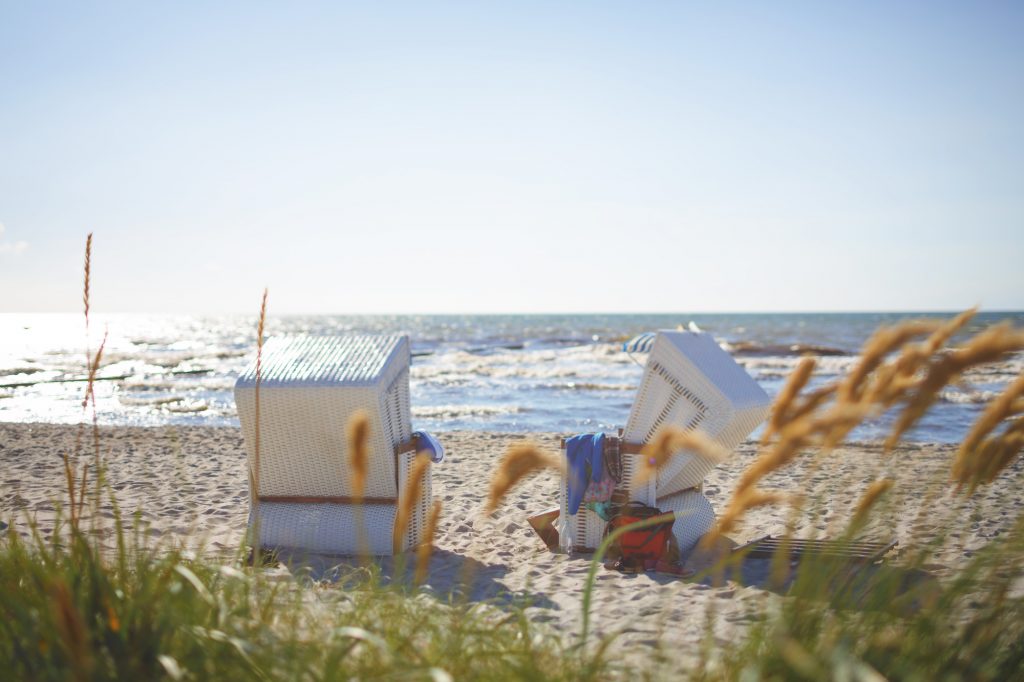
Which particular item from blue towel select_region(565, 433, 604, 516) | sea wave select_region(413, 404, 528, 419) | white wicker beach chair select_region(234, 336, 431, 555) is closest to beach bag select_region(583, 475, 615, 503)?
blue towel select_region(565, 433, 604, 516)

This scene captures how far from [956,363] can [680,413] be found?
3.40m

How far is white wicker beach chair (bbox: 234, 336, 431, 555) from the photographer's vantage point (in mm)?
4828

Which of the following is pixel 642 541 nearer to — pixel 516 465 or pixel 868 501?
pixel 868 501

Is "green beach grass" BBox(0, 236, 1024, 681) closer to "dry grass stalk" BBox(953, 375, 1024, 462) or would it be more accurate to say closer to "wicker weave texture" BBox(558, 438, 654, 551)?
"dry grass stalk" BBox(953, 375, 1024, 462)

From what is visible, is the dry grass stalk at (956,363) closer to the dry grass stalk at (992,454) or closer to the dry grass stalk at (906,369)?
the dry grass stalk at (906,369)

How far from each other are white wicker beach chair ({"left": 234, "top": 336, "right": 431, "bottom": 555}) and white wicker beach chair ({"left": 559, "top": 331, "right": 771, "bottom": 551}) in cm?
123

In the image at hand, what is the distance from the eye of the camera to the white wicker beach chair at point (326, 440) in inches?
190

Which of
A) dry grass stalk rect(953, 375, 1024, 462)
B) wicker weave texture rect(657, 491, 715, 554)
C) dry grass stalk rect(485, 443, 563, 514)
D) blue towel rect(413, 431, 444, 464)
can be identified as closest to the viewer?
dry grass stalk rect(485, 443, 563, 514)

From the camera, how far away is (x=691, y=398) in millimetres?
5113

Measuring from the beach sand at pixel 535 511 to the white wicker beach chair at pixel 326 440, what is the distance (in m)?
0.27

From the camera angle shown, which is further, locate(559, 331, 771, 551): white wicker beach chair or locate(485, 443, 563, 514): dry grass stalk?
locate(559, 331, 771, 551): white wicker beach chair

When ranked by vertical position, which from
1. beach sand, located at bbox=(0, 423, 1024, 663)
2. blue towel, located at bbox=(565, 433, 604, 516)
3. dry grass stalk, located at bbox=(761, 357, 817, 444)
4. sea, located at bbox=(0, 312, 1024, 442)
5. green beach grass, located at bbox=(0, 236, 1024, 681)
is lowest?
sea, located at bbox=(0, 312, 1024, 442)

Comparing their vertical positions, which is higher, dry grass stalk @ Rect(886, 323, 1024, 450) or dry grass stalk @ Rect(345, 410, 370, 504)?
dry grass stalk @ Rect(886, 323, 1024, 450)

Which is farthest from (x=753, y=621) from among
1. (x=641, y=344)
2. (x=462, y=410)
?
(x=462, y=410)
